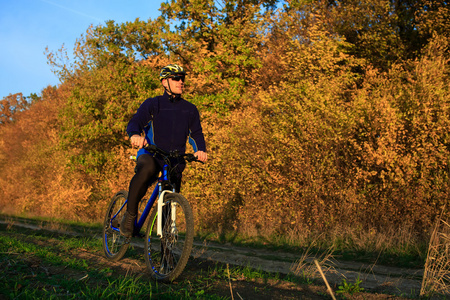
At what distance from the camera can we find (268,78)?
61.1 feet

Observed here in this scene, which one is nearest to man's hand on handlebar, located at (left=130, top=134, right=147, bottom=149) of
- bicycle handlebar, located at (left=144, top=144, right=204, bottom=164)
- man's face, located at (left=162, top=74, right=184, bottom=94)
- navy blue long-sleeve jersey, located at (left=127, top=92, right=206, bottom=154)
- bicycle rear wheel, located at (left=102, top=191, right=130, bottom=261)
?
bicycle handlebar, located at (left=144, top=144, right=204, bottom=164)

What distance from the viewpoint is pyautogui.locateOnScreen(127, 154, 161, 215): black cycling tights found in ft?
16.2

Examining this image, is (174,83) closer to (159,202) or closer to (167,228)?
(159,202)

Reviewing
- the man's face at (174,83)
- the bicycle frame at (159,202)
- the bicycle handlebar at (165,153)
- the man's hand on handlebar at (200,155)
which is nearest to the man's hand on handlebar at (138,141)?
the bicycle handlebar at (165,153)

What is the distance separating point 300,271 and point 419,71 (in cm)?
825

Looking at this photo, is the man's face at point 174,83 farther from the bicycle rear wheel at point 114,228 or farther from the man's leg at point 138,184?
the bicycle rear wheel at point 114,228

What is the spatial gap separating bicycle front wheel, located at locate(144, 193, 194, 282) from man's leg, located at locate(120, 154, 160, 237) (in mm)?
375

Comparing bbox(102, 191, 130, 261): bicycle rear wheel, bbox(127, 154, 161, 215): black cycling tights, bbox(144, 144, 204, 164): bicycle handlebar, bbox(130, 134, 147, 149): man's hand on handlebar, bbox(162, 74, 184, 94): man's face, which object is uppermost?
bbox(162, 74, 184, 94): man's face

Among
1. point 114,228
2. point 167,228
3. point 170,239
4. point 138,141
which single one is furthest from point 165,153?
point 114,228

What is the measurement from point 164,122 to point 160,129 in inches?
4.0

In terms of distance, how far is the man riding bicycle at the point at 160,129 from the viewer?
4996mm

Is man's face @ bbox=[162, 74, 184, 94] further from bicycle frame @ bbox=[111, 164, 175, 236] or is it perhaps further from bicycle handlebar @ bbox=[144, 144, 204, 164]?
bicycle frame @ bbox=[111, 164, 175, 236]

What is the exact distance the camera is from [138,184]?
5.09m

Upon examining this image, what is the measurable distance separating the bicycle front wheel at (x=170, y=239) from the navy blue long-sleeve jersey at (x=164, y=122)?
71cm
